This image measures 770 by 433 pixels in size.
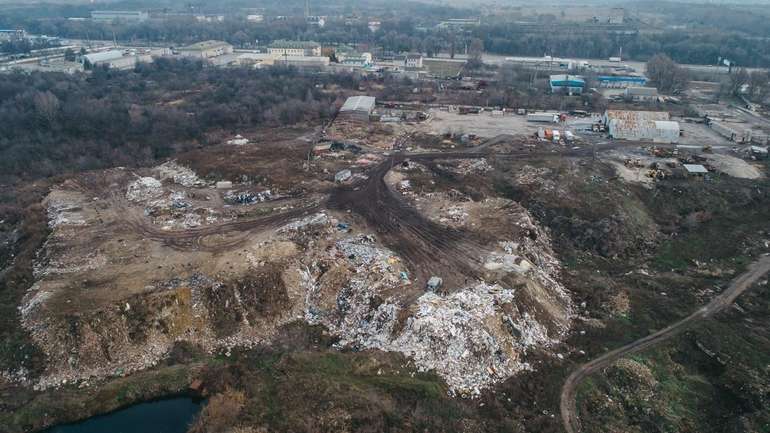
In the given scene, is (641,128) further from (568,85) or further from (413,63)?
(413,63)

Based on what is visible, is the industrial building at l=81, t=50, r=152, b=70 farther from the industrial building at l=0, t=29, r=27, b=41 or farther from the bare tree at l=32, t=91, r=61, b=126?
the industrial building at l=0, t=29, r=27, b=41

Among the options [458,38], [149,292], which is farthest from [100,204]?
[458,38]

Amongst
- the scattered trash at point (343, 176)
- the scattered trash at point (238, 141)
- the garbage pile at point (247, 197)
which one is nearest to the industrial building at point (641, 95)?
the scattered trash at point (343, 176)

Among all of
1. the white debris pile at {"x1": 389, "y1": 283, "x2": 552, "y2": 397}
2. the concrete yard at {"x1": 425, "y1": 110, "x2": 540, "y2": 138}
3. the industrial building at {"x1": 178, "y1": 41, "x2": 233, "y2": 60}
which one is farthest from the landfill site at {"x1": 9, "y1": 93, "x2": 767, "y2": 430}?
the industrial building at {"x1": 178, "y1": 41, "x2": 233, "y2": 60}

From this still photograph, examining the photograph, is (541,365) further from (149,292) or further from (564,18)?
(564,18)

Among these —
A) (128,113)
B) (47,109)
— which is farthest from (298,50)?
(47,109)

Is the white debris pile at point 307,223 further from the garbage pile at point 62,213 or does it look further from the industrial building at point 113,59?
the industrial building at point 113,59
